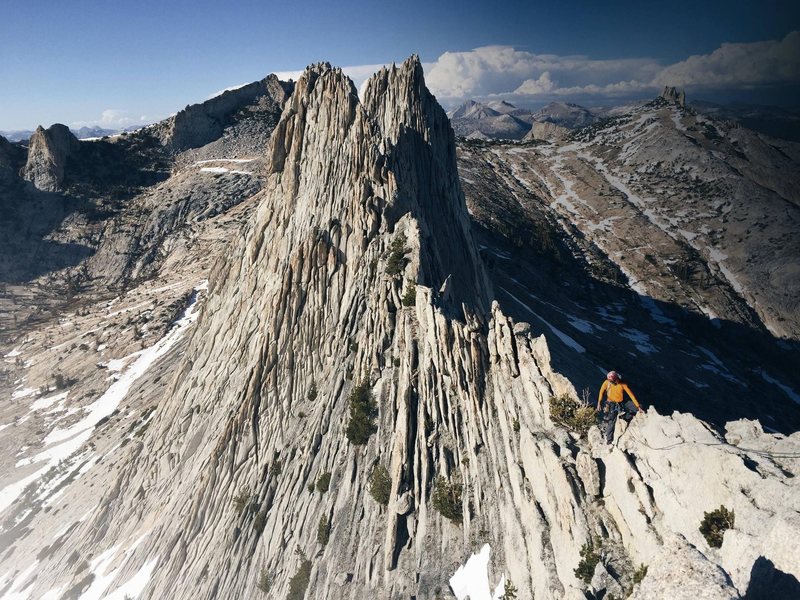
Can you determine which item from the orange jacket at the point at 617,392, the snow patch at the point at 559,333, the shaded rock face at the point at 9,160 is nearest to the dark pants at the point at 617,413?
the orange jacket at the point at 617,392

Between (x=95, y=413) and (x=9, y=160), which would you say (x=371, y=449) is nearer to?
(x=95, y=413)

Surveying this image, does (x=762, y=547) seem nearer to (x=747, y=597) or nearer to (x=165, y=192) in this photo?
(x=747, y=597)

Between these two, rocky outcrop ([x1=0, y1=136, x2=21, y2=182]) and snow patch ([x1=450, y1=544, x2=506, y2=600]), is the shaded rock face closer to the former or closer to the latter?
rocky outcrop ([x1=0, y1=136, x2=21, y2=182])

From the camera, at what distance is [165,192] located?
497 ft

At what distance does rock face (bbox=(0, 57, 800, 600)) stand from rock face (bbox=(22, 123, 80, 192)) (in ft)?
428

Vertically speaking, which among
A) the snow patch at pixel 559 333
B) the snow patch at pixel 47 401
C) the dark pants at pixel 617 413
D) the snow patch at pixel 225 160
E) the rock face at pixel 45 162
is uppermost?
the rock face at pixel 45 162

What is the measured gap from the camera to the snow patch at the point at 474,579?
22031 mm

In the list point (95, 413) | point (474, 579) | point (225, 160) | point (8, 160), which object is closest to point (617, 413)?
point (474, 579)

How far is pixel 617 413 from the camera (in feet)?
60.0

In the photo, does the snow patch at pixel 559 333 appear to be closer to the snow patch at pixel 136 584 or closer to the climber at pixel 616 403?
the climber at pixel 616 403

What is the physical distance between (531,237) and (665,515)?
101 m

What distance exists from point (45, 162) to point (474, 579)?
193 m

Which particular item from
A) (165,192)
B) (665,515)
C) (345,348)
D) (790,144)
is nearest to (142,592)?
(345,348)

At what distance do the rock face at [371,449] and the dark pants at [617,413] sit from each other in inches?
18.8
